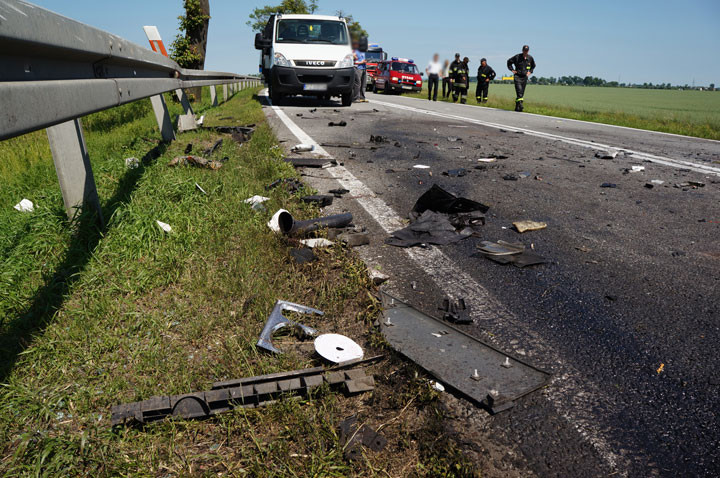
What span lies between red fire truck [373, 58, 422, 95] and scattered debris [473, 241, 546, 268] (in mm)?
28936

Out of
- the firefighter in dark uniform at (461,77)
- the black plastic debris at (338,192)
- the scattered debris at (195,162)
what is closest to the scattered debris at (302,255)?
the black plastic debris at (338,192)

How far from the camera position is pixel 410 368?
185cm

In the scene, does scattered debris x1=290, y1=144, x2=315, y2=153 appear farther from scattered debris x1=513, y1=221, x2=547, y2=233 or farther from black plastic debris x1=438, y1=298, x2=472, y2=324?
black plastic debris x1=438, y1=298, x2=472, y2=324

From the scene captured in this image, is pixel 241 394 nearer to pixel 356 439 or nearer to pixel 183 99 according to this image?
pixel 356 439

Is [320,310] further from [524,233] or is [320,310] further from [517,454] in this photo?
[524,233]

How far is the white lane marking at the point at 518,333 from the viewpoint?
1.55 metres

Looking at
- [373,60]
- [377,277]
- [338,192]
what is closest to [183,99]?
[338,192]

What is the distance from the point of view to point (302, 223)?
10.8ft

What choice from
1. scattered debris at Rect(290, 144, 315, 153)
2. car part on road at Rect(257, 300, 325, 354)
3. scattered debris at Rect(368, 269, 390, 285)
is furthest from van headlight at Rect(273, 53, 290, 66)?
car part on road at Rect(257, 300, 325, 354)

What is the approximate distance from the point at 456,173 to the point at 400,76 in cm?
2681

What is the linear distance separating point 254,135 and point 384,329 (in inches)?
213

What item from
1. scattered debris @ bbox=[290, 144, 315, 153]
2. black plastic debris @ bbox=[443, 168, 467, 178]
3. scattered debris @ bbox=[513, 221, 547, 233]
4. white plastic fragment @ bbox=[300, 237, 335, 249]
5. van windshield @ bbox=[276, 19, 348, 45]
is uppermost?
van windshield @ bbox=[276, 19, 348, 45]

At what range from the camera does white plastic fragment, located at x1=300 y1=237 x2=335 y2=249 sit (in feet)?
10.0

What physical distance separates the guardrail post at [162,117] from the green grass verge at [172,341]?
2.19 meters
